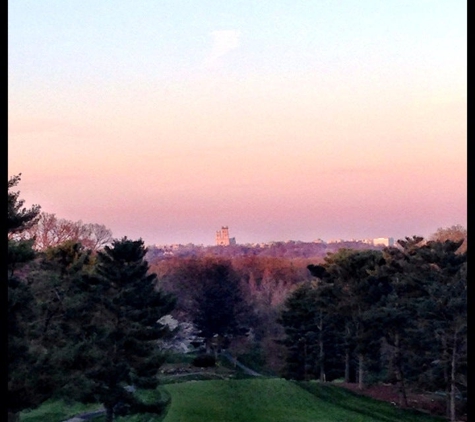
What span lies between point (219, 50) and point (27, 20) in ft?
3.81

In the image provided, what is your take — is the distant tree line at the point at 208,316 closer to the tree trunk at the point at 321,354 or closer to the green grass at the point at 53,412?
the tree trunk at the point at 321,354

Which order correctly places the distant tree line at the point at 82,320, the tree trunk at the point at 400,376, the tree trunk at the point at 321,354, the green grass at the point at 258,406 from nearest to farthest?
the distant tree line at the point at 82,320 → the green grass at the point at 258,406 → the tree trunk at the point at 400,376 → the tree trunk at the point at 321,354

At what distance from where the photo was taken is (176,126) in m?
5.25

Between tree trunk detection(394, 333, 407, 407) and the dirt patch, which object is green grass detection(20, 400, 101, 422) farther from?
tree trunk detection(394, 333, 407, 407)

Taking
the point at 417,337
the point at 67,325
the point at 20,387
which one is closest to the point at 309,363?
the point at 417,337

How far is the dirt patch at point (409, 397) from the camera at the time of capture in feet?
66.7

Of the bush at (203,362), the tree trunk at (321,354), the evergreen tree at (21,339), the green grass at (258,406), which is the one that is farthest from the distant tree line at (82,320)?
the bush at (203,362)

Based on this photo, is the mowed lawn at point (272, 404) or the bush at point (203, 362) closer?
the mowed lawn at point (272, 404)

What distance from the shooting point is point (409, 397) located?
71.8 feet

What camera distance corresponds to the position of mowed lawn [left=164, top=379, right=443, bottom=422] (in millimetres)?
18431

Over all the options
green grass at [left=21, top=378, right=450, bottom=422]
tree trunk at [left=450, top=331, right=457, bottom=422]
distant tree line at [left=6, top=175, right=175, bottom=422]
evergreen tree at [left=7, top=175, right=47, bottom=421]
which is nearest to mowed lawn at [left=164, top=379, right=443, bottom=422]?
green grass at [left=21, top=378, right=450, bottom=422]

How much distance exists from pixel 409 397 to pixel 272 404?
5.35m

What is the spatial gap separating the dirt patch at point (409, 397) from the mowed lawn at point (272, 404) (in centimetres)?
61
